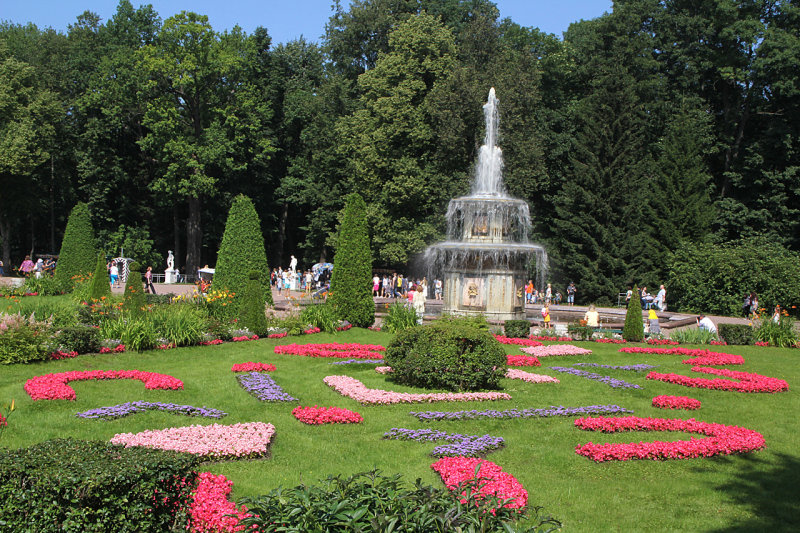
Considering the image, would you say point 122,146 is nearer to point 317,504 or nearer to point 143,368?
point 143,368

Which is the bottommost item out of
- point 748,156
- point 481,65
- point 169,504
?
point 169,504

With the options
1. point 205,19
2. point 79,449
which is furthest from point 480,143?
point 79,449

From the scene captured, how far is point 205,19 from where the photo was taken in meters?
40.6

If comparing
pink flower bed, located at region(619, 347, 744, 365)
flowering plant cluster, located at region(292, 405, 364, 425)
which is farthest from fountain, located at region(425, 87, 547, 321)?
flowering plant cluster, located at region(292, 405, 364, 425)

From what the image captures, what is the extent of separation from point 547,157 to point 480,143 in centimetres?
597

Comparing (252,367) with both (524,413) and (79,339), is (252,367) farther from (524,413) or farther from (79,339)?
(524,413)

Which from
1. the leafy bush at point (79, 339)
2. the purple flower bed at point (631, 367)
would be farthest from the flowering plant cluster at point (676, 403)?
the leafy bush at point (79, 339)

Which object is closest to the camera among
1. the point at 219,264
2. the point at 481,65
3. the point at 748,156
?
the point at 219,264

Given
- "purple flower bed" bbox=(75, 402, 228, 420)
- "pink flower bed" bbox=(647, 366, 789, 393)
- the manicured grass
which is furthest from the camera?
"pink flower bed" bbox=(647, 366, 789, 393)

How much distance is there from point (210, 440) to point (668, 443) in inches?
220

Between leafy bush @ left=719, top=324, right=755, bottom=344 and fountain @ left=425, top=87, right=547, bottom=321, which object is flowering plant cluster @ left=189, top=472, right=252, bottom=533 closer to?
fountain @ left=425, top=87, right=547, bottom=321

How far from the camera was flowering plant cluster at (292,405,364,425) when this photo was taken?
10.1 m

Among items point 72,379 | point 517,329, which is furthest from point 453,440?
point 517,329

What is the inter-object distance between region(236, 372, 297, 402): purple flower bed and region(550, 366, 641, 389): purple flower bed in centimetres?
592
